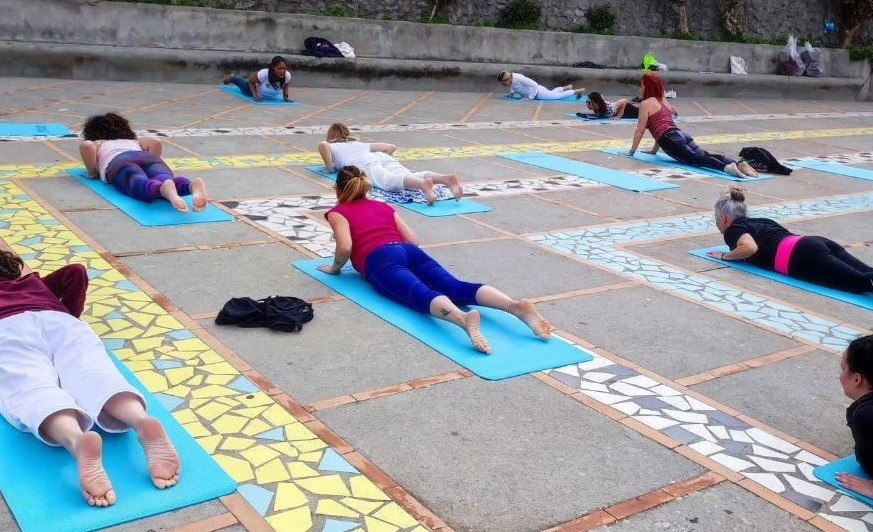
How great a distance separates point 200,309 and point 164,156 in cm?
406

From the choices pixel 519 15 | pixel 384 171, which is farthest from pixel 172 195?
pixel 519 15

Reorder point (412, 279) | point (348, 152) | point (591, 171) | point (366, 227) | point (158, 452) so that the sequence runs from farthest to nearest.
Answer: point (591, 171) < point (348, 152) < point (366, 227) < point (412, 279) < point (158, 452)

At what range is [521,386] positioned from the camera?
4.01 metres

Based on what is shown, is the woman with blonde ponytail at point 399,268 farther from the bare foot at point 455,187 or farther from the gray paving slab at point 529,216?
the bare foot at point 455,187

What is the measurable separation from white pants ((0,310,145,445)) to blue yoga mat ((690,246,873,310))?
4218 millimetres

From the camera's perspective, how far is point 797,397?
411 centimetres

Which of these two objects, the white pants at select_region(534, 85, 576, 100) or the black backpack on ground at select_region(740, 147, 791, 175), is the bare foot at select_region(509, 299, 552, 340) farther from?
the white pants at select_region(534, 85, 576, 100)

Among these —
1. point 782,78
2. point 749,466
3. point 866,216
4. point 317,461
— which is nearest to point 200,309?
point 317,461

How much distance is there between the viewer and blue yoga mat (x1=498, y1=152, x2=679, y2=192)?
870 cm

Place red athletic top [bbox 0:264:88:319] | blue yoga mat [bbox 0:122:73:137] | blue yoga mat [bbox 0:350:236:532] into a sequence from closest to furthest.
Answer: blue yoga mat [bbox 0:350:236:532], red athletic top [bbox 0:264:88:319], blue yoga mat [bbox 0:122:73:137]

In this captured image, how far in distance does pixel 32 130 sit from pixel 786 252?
22.4 ft

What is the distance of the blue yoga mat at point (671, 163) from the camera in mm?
9531

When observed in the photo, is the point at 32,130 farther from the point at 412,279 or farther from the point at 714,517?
the point at 714,517

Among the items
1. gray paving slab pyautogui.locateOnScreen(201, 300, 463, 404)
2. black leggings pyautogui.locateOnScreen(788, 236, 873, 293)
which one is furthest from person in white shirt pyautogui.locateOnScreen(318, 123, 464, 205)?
gray paving slab pyautogui.locateOnScreen(201, 300, 463, 404)
